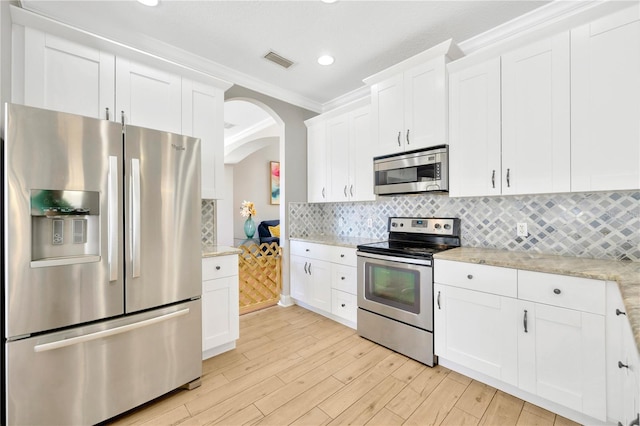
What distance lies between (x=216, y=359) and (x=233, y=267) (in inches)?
30.5

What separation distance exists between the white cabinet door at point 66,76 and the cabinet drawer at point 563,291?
10.2 ft

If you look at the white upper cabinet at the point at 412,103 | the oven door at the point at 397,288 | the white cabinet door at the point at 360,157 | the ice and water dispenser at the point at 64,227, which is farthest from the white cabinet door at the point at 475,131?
the ice and water dispenser at the point at 64,227

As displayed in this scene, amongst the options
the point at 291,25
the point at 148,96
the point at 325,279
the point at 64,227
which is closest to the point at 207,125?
the point at 148,96

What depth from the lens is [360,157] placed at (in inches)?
126

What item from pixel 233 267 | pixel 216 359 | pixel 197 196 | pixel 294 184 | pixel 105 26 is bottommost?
pixel 216 359

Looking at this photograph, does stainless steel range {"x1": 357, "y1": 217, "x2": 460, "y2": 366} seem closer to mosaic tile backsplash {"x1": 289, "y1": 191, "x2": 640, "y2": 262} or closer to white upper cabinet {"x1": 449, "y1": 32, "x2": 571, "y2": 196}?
mosaic tile backsplash {"x1": 289, "y1": 191, "x2": 640, "y2": 262}

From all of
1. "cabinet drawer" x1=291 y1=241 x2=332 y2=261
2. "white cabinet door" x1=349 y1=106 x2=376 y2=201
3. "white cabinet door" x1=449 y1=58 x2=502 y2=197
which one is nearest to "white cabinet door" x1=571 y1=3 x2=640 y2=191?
"white cabinet door" x1=449 y1=58 x2=502 y2=197

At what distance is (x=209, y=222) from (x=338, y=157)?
1.66 meters

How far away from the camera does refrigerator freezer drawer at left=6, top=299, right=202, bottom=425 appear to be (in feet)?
4.66

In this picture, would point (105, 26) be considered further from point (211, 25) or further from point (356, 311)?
point (356, 311)

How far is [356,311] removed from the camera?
2881 mm

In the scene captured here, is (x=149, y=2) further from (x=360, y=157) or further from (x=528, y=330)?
(x=528, y=330)

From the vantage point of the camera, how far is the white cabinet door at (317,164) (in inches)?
143

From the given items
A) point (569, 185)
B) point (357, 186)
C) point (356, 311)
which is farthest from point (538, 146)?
point (356, 311)
